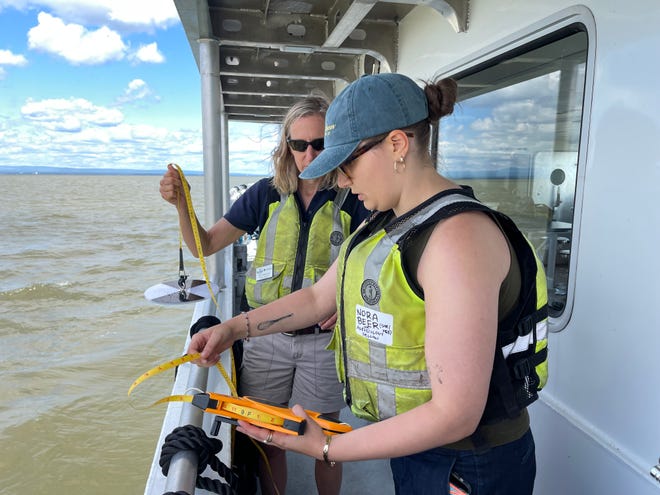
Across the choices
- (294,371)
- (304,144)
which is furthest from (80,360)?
(304,144)

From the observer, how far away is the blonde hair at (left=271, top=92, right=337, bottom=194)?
1982 mm

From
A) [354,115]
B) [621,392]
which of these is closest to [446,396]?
[354,115]

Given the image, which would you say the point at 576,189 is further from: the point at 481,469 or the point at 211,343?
the point at 211,343

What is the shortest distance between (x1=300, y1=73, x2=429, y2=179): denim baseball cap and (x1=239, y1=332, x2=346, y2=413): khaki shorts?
1138 millimetres

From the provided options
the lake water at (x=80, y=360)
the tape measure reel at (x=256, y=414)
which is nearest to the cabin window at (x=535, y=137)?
the tape measure reel at (x=256, y=414)

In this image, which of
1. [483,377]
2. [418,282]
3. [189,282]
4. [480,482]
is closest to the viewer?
[483,377]

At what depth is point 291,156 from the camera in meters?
2.05

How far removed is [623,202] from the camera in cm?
155

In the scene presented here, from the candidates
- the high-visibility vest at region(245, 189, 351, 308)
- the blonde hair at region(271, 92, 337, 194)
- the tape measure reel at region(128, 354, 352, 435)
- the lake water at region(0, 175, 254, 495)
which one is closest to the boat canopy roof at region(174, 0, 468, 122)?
the blonde hair at region(271, 92, 337, 194)

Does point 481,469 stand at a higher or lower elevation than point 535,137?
lower

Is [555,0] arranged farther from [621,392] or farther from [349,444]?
[349,444]

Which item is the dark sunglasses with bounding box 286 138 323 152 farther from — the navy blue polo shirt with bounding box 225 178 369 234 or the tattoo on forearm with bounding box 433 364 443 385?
the tattoo on forearm with bounding box 433 364 443 385

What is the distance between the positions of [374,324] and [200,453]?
1.77 ft

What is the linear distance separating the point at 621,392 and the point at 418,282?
3.25 ft
